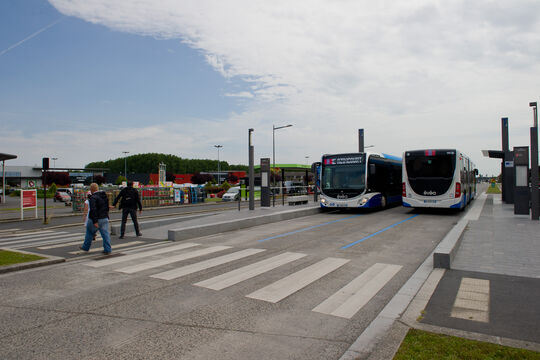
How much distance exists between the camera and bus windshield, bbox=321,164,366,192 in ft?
60.3

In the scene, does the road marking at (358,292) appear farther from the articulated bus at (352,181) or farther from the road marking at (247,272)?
the articulated bus at (352,181)

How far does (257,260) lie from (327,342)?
412 cm

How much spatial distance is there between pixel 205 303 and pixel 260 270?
2002 millimetres

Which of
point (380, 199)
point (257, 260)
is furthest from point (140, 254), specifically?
point (380, 199)

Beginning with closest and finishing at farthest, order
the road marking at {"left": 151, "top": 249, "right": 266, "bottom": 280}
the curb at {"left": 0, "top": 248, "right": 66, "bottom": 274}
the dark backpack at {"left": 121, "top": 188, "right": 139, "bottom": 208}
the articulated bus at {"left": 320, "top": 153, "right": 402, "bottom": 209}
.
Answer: the road marking at {"left": 151, "top": 249, "right": 266, "bottom": 280}
the curb at {"left": 0, "top": 248, "right": 66, "bottom": 274}
the dark backpack at {"left": 121, "top": 188, "right": 139, "bottom": 208}
the articulated bus at {"left": 320, "top": 153, "right": 402, "bottom": 209}

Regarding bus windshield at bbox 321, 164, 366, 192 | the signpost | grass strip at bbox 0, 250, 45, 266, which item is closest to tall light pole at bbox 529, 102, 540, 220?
bus windshield at bbox 321, 164, 366, 192

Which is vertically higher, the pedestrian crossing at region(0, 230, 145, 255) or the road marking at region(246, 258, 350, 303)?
the road marking at region(246, 258, 350, 303)

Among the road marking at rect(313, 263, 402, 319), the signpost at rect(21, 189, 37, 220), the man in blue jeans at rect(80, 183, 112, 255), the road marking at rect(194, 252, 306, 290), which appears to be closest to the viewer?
the road marking at rect(313, 263, 402, 319)

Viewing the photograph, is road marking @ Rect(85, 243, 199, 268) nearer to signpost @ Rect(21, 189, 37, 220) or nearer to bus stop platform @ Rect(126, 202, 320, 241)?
bus stop platform @ Rect(126, 202, 320, 241)

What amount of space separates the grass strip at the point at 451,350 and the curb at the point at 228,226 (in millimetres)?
8266

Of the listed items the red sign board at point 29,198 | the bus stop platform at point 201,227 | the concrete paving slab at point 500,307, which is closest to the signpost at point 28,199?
the red sign board at point 29,198

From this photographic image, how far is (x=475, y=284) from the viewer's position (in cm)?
585

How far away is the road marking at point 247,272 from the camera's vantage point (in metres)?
6.14

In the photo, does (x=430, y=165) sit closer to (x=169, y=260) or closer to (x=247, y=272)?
(x=247, y=272)
